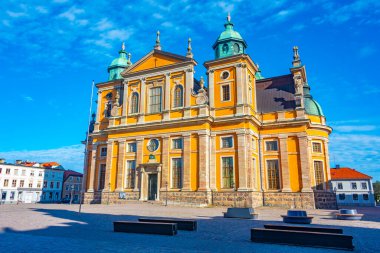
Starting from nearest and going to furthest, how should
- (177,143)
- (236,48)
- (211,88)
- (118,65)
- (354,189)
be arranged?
(177,143) → (211,88) → (236,48) → (118,65) → (354,189)

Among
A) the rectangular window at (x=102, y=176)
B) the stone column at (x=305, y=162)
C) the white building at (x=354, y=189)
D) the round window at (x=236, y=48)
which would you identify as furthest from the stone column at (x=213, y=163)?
the white building at (x=354, y=189)

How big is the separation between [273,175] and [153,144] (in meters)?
14.5

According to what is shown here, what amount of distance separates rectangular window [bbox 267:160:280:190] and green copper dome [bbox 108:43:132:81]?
25.2 meters

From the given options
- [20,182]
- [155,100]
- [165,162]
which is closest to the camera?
[165,162]

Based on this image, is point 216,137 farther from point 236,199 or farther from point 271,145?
point 236,199

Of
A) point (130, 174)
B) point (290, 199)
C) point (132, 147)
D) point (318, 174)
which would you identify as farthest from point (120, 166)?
point (318, 174)

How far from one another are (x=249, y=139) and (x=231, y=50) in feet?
38.1

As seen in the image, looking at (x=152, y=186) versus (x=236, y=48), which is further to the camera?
(x=236, y=48)

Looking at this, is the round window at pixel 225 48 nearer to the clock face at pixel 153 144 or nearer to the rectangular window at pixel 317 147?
the clock face at pixel 153 144

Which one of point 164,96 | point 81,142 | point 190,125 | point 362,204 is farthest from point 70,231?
point 362,204

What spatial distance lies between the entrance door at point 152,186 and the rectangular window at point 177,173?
2.39 meters

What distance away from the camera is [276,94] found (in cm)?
3728

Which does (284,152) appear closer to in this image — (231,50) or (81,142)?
(231,50)

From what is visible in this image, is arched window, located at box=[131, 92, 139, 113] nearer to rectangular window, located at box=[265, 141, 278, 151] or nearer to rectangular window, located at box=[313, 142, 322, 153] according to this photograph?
rectangular window, located at box=[265, 141, 278, 151]
